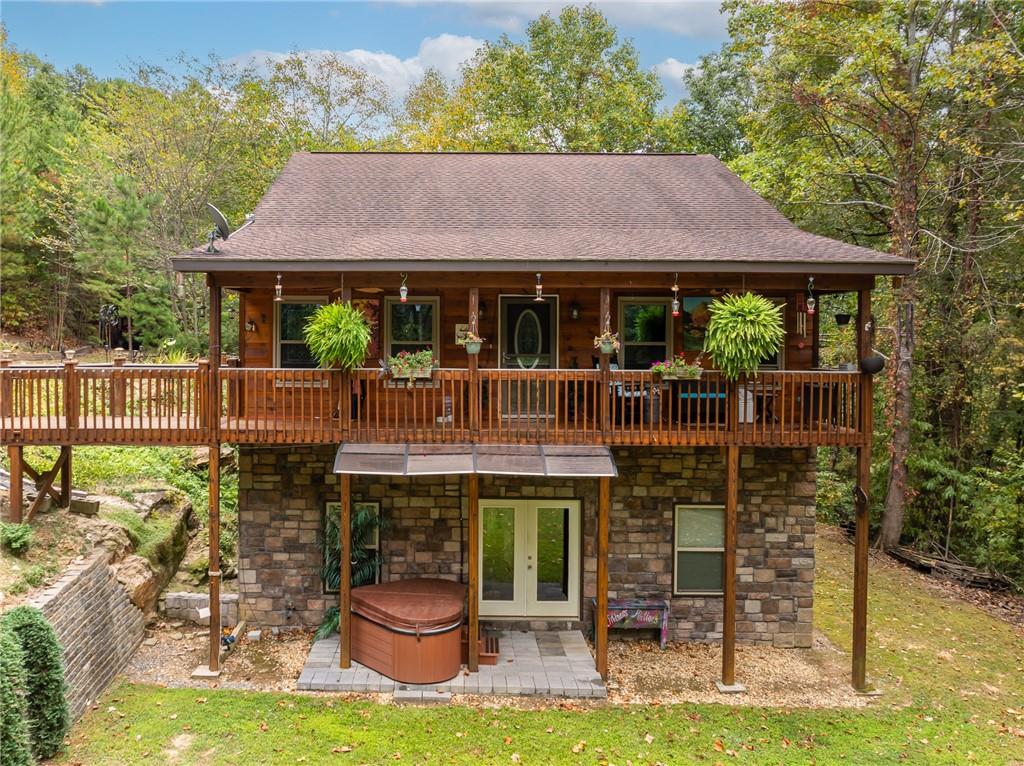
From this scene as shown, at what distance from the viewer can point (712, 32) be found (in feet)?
81.5

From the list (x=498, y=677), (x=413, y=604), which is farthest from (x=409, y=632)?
(x=498, y=677)

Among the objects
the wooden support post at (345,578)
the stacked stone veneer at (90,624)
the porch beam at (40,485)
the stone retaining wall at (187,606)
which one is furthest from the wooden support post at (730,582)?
the porch beam at (40,485)

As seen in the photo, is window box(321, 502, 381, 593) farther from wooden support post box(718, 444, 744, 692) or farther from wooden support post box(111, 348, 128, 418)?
wooden support post box(718, 444, 744, 692)

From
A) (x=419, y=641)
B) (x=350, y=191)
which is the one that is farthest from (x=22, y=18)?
(x=419, y=641)

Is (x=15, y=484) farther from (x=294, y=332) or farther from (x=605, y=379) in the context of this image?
(x=605, y=379)

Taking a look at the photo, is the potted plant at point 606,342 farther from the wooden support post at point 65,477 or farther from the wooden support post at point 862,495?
the wooden support post at point 65,477

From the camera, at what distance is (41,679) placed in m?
6.43

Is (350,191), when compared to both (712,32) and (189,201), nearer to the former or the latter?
(189,201)

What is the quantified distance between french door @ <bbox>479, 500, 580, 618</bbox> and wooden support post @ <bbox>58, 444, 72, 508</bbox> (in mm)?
6090

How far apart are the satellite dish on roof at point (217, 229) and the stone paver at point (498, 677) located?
5663mm

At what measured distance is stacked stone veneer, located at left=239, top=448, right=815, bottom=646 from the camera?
32.7ft

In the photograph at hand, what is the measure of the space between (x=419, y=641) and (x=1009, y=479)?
40.9 feet

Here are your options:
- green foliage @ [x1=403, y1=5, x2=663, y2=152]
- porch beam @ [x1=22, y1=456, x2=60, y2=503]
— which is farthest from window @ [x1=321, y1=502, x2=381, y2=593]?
green foliage @ [x1=403, y1=5, x2=663, y2=152]

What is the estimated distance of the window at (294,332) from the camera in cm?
1010
